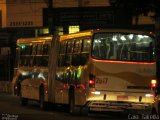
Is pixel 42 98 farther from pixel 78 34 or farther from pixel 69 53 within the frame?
pixel 78 34

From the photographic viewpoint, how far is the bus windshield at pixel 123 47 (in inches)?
802

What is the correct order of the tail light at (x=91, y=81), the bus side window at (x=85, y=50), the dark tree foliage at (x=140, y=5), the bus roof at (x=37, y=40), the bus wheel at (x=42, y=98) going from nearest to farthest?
the dark tree foliage at (x=140, y=5) → the tail light at (x=91, y=81) → the bus side window at (x=85, y=50) → the bus roof at (x=37, y=40) → the bus wheel at (x=42, y=98)

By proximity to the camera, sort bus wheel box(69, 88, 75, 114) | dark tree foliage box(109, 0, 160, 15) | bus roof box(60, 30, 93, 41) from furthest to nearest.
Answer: bus wheel box(69, 88, 75, 114) → bus roof box(60, 30, 93, 41) → dark tree foliage box(109, 0, 160, 15)

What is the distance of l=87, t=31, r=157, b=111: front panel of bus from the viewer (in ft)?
A: 66.3

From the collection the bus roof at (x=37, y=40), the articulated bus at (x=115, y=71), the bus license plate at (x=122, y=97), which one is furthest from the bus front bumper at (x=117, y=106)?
the bus roof at (x=37, y=40)

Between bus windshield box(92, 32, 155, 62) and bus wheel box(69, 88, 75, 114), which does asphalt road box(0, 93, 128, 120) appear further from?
bus windshield box(92, 32, 155, 62)

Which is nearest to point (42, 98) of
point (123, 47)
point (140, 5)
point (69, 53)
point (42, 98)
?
point (42, 98)

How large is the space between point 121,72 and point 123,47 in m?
0.94

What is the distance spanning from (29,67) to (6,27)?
58.4 feet

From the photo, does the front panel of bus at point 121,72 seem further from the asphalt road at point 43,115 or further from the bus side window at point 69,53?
the bus side window at point 69,53

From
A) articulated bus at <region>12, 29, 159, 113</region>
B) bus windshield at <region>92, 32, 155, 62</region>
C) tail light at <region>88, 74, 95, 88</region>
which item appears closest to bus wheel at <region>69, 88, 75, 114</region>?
articulated bus at <region>12, 29, 159, 113</region>

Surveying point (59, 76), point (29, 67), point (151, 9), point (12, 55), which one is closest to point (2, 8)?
point (12, 55)

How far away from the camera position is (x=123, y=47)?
20578mm

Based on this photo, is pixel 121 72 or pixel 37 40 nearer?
pixel 121 72
